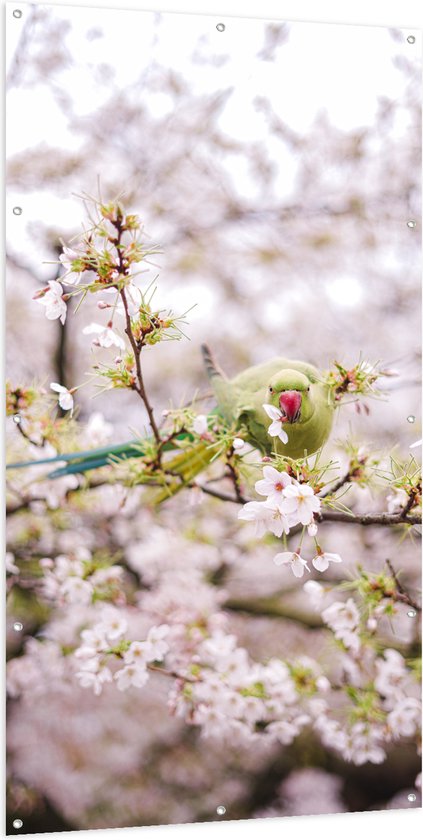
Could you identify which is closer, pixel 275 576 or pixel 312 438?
Result: pixel 312 438

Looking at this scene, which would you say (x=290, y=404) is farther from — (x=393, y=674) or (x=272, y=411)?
(x=393, y=674)

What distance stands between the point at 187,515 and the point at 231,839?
450mm

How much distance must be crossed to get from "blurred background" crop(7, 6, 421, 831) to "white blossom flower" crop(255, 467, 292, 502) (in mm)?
419

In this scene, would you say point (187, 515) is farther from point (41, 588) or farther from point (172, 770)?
point (172, 770)

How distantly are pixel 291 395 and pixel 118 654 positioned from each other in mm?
435

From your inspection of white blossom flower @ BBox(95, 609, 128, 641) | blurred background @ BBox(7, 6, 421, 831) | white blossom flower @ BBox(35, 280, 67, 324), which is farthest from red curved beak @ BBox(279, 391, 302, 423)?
white blossom flower @ BBox(95, 609, 128, 641)

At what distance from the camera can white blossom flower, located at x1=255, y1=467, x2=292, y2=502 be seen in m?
0.67

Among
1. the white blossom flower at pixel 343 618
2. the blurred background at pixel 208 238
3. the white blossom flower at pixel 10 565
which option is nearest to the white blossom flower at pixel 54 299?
Result: the blurred background at pixel 208 238

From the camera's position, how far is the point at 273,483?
0.67 metres

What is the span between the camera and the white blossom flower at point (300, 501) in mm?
651

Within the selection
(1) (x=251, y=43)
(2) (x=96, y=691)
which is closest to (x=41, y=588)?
(2) (x=96, y=691)

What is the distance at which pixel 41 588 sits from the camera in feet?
3.56

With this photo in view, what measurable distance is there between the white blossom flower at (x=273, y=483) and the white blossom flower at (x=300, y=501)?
0.01 metres

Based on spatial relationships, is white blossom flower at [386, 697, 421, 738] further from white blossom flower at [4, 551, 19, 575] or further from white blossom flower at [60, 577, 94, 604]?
white blossom flower at [4, 551, 19, 575]
